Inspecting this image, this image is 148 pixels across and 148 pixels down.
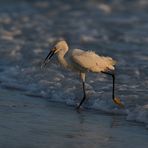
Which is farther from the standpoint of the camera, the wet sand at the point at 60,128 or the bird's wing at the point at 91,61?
the bird's wing at the point at 91,61

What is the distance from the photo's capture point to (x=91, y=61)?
10.1 metres

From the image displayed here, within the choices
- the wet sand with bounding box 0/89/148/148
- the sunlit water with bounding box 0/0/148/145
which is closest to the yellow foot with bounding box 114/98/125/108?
the sunlit water with bounding box 0/0/148/145

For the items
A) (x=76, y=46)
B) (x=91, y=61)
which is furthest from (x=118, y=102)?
(x=76, y=46)

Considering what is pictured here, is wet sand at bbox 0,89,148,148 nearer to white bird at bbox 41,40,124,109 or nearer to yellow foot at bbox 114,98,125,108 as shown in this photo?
yellow foot at bbox 114,98,125,108

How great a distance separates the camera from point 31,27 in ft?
61.2

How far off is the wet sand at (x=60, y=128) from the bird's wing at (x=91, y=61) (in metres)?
0.70

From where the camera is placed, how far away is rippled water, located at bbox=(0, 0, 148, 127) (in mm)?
10328

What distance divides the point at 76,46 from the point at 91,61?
5.40 m

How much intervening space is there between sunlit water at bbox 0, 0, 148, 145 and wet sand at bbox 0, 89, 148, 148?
35 centimetres

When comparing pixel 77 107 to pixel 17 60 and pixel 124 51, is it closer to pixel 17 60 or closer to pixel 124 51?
pixel 17 60

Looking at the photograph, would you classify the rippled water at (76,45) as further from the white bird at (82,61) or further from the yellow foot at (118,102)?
the white bird at (82,61)

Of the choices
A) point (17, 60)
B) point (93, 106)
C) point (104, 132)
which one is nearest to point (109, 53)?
point (17, 60)

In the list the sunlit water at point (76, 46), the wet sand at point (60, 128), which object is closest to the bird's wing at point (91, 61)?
the sunlit water at point (76, 46)

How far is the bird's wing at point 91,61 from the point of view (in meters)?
10.1
